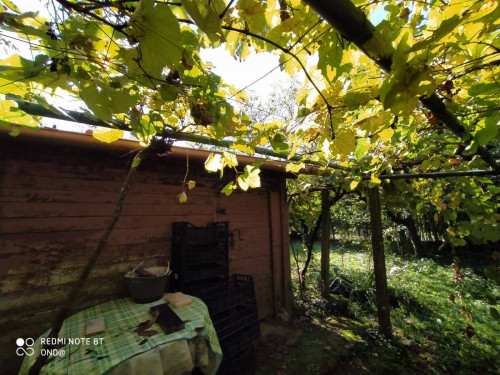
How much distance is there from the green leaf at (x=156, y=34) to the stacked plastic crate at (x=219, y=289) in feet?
8.25

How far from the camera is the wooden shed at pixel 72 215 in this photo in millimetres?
2285

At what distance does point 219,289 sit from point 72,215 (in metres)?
1.89

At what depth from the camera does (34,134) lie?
2.04 meters

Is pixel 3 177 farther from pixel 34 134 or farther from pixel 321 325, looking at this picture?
pixel 321 325

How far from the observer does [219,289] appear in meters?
2.89

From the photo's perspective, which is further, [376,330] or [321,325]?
[321,325]

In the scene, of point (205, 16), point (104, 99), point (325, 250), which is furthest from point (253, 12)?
point (325, 250)

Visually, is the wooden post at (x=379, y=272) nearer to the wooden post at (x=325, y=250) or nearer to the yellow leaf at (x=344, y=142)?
the wooden post at (x=325, y=250)

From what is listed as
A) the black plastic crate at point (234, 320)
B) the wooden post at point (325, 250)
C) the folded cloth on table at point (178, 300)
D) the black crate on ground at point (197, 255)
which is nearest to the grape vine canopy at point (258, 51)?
the folded cloth on table at point (178, 300)

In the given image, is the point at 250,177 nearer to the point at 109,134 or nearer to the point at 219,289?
the point at 109,134

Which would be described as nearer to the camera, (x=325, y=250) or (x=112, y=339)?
(x=112, y=339)

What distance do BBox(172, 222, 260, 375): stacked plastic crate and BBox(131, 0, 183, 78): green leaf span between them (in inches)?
99.0

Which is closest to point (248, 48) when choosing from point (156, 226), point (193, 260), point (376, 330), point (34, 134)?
point (34, 134)

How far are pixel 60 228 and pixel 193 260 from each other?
58.1 inches
